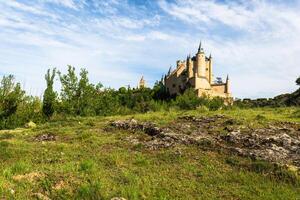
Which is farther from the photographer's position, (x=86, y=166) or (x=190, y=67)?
(x=190, y=67)

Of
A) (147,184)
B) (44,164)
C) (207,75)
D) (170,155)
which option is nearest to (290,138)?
(170,155)

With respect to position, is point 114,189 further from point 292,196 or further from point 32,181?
point 292,196

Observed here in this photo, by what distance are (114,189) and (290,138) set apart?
1127 centimetres

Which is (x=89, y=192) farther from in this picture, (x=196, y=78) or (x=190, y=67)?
(x=190, y=67)

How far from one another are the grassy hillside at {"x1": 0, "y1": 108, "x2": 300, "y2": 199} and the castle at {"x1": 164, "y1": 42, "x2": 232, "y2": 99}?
66956mm

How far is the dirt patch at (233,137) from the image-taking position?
59.5 feet

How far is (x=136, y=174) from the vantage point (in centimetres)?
1483

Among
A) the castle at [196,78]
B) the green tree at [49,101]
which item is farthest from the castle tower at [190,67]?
the green tree at [49,101]

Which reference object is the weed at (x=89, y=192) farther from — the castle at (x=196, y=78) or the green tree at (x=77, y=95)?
the castle at (x=196, y=78)

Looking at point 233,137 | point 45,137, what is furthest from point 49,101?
point 233,137

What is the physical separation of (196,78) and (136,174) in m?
73.5

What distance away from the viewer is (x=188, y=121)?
2761cm

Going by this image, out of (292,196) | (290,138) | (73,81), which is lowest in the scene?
(292,196)

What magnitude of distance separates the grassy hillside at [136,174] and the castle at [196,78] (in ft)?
220
